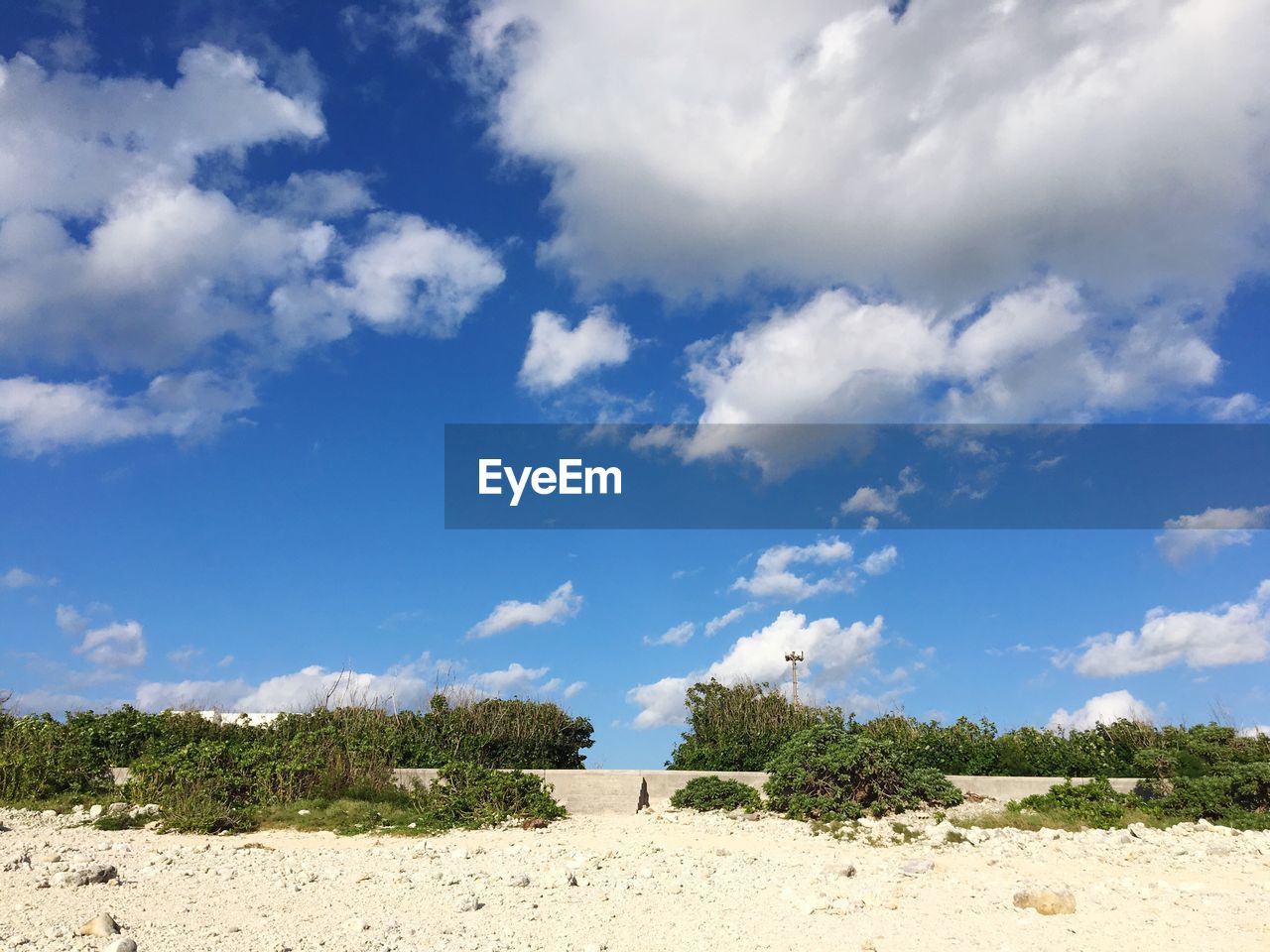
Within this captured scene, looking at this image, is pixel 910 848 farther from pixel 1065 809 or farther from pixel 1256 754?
pixel 1256 754

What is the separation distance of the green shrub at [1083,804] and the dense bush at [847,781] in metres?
1.05

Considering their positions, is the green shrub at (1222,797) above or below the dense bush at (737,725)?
below

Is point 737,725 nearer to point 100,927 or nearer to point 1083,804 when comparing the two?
point 1083,804

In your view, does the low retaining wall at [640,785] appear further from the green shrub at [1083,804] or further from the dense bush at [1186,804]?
the dense bush at [1186,804]

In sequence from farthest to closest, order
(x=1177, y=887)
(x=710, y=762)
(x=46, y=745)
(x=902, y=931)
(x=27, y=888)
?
1. (x=710, y=762)
2. (x=46, y=745)
3. (x=1177, y=887)
4. (x=27, y=888)
5. (x=902, y=931)

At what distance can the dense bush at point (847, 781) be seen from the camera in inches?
460

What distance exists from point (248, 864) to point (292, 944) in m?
2.90

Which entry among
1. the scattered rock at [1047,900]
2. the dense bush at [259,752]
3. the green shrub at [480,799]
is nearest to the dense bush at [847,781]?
the green shrub at [480,799]

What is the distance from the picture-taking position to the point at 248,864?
8.02 meters

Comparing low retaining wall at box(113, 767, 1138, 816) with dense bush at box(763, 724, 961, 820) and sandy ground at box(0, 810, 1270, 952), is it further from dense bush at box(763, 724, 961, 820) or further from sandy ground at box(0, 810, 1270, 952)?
sandy ground at box(0, 810, 1270, 952)

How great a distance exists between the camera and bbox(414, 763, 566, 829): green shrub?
36.3 feet

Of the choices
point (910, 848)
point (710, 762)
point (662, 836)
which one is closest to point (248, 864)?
point (662, 836)

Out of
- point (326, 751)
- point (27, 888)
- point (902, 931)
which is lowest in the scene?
point (902, 931)

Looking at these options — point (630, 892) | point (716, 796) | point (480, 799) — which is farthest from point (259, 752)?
point (630, 892)
